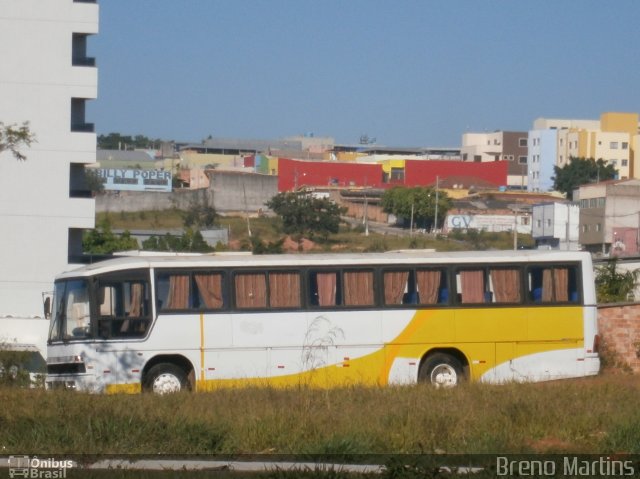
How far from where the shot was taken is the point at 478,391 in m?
16.4

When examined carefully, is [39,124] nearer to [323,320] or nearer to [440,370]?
[323,320]

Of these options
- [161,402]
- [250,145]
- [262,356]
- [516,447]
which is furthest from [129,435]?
[250,145]

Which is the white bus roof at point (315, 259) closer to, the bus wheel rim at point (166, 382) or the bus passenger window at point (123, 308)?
the bus passenger window at point (123, 308)

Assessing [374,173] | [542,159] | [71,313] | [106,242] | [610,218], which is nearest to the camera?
[71,313]

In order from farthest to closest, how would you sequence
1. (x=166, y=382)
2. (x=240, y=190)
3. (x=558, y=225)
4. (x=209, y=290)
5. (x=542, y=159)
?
(x=542, y=159) → (x=240, y=190) → (x=558, y=225) → (x=209, y=290) → (x=166, y=382)

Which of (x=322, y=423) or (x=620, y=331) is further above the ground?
(x=322, y=423)

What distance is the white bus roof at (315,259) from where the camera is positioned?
1975cm

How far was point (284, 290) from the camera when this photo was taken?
65.9 feet

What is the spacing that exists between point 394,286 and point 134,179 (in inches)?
3248

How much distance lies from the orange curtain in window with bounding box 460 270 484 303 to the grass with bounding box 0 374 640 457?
14.7 ft

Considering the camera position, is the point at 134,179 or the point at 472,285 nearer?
the point at 472,285

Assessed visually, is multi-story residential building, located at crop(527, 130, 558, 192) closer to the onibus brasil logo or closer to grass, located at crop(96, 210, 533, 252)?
grass, located at crop(96, 210, 533, 252)

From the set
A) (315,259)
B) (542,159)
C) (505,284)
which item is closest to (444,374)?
(505,284)

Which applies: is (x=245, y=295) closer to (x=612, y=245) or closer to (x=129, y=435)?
(x=129, y=435)
